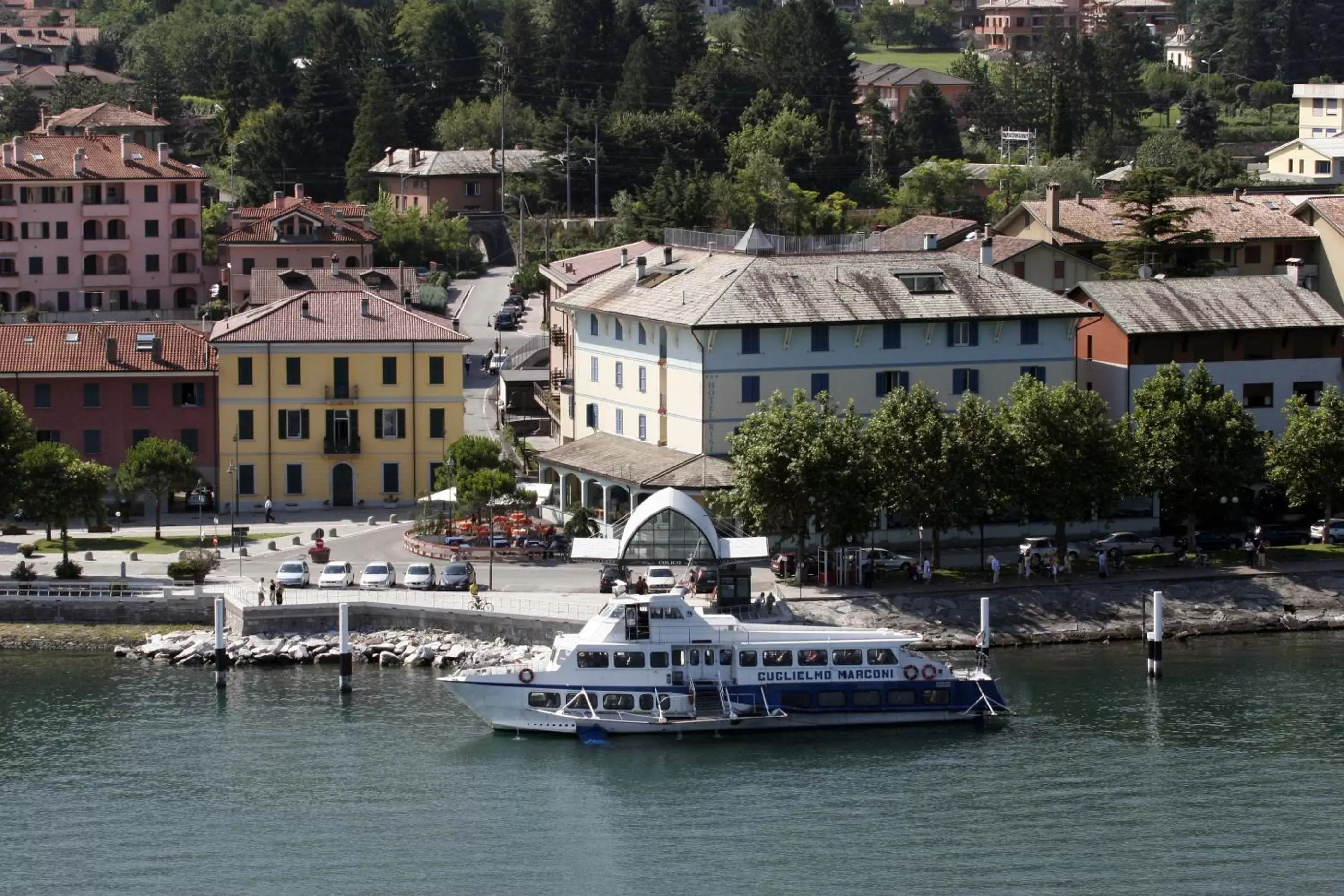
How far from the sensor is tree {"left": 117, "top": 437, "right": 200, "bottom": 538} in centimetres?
7344

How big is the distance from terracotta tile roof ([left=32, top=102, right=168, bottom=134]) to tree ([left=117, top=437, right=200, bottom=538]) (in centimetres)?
5777

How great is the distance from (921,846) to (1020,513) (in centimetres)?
2403

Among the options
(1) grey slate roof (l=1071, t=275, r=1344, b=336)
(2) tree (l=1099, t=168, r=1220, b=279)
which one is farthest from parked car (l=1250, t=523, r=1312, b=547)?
(2) tree (l=1099, t=168, r=1220, b=279)

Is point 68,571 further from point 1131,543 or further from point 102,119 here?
point 102,119

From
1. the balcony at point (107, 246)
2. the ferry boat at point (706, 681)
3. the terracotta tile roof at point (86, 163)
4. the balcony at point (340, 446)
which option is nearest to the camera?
the ferry boat at point (706, 681)

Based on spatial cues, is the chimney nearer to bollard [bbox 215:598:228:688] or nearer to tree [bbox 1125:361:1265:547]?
tree [bbox 1125:361:1265:547]

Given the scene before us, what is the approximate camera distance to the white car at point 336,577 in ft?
219

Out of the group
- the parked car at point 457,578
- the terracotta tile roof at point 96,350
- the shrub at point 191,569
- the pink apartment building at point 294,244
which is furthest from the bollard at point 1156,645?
the pink apartment building at point 294,244

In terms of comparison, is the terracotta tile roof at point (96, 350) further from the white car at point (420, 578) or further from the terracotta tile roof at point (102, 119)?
the terracotta tile roof at point (102, 119)

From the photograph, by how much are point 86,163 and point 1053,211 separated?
4247 centimetres

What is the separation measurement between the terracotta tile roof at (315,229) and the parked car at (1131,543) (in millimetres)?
48842

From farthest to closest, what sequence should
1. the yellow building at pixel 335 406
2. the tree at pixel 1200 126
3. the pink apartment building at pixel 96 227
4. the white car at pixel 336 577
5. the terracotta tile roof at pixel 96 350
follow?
the tree at pixel 1200 126, the pink apartment building at pixel 96 227, the terracotta tile roof at pixel 96 350, the yellow building at pixel 335 406, the white car at pixel 336 577

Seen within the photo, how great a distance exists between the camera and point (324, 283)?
9356 cm

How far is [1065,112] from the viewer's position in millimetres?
152750
